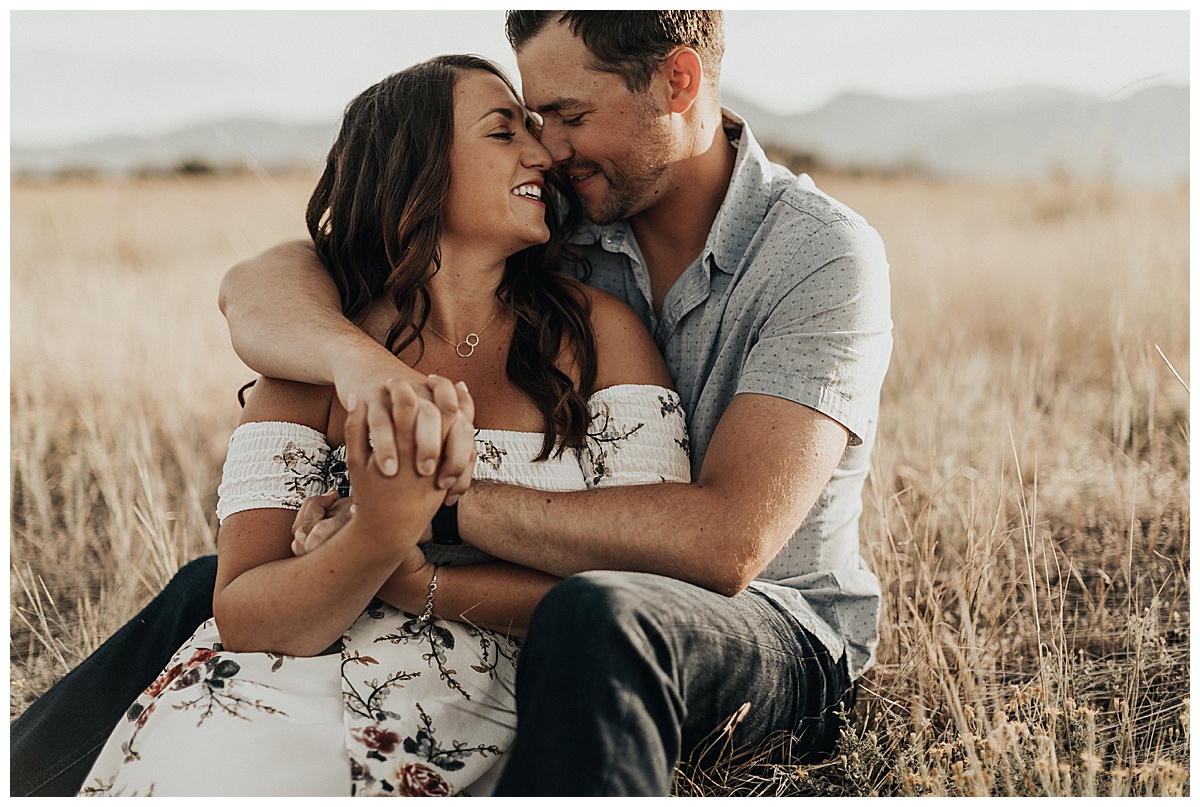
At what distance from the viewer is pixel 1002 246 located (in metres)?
7.30

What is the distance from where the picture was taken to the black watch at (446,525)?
2066mm

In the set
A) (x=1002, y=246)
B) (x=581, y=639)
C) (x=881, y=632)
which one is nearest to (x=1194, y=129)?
(x=881, y=632)

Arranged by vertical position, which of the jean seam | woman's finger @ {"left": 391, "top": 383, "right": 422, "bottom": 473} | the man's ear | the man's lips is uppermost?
the man's ear

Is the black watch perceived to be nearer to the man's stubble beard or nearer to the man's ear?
the man's stubble beard

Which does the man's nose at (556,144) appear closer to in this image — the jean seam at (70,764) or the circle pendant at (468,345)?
the circle pendant at (468,345)

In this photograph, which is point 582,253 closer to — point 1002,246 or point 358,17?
point 358,17

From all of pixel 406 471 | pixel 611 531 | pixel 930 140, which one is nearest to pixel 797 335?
pixel 611 531

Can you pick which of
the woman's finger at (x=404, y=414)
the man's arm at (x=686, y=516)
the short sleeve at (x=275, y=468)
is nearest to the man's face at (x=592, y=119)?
the man's arm at (x=686, y=516)

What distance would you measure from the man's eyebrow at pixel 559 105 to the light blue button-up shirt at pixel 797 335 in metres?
0.38

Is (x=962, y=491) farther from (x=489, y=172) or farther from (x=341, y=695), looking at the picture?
(x=341, y=695)

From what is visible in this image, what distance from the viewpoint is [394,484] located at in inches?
68.7

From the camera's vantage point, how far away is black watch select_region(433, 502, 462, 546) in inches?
81.4

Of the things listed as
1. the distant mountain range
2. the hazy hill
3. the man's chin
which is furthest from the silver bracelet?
the hazy hill

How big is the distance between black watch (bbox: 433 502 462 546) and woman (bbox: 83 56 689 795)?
0.06 metres
